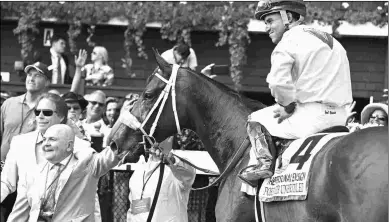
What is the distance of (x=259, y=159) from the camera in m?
6.25

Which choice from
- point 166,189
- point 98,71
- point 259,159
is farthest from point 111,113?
point 259,159

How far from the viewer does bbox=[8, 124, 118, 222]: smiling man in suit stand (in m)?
7.76

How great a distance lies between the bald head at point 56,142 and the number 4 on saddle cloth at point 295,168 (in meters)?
2.24

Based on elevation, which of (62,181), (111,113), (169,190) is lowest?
(169,190)

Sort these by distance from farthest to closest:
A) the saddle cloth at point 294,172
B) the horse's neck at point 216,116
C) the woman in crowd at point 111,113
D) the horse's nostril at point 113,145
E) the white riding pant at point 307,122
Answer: the woman in crowd at point 111,113, the horse's nostril at point 113,145, the horse's neck at point 216,116, the white riding pant at point 307,122, the saddle cloth at point 294,172

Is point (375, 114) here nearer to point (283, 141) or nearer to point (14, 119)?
point (283, 141)

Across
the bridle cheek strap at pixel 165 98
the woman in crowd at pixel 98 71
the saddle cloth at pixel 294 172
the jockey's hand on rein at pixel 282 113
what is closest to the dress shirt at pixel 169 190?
the bridle cheek strap at pixel 165 98

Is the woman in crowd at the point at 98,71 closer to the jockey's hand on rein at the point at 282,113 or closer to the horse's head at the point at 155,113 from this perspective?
the horse's head at the point at 155,113

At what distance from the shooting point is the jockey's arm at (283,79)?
20.3 feet

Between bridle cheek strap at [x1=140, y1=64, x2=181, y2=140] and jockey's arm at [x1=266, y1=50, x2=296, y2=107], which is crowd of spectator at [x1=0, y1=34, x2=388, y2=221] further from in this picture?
jockey's arm at [x1=266, y1=50, x2=296, y2=107]

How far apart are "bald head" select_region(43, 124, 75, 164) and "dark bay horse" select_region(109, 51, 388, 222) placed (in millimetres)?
581

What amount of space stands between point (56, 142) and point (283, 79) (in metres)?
2.47

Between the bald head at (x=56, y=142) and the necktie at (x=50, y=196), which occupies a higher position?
the bald head at (x=56, y=142)

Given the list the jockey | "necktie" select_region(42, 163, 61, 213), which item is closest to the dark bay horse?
the jockey
